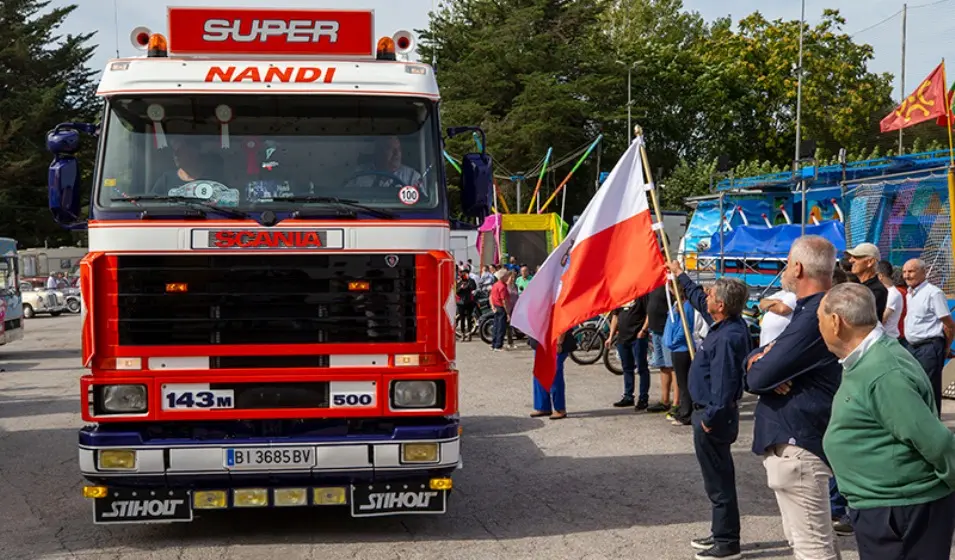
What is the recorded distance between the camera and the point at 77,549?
22.3 feet

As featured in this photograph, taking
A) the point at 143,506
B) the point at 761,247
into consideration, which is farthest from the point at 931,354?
the point at 761,247

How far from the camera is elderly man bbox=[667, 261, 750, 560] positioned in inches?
245

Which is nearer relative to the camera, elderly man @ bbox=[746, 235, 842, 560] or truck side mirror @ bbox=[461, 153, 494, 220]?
elderly man @ bbox=[746, 235, 842, 560]

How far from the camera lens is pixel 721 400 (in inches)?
245

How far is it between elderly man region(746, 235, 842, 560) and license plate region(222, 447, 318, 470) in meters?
2.84

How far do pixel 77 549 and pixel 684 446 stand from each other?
5.98 meters

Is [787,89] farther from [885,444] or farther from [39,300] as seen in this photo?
[885,444]

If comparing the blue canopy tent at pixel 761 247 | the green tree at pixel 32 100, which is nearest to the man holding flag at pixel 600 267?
the blue canopy tent at pixel 761 247

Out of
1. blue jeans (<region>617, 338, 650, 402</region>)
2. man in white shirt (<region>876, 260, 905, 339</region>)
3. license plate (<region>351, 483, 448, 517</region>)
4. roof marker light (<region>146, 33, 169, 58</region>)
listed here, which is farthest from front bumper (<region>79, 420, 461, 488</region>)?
blue jeans (<region>617, 338, 650, 402</region>)

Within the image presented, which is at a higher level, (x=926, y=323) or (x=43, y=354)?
(x=926, y=323)

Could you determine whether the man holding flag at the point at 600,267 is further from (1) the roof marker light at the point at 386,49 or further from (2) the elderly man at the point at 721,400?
(1) the roof marker light at the point at 386,49

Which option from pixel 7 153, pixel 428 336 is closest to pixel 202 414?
pixel 428 336

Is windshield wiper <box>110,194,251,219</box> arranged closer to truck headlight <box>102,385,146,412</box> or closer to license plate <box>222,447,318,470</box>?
truck headlight <box>102,385,146,412</box>

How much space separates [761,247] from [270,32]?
12.9 meters
